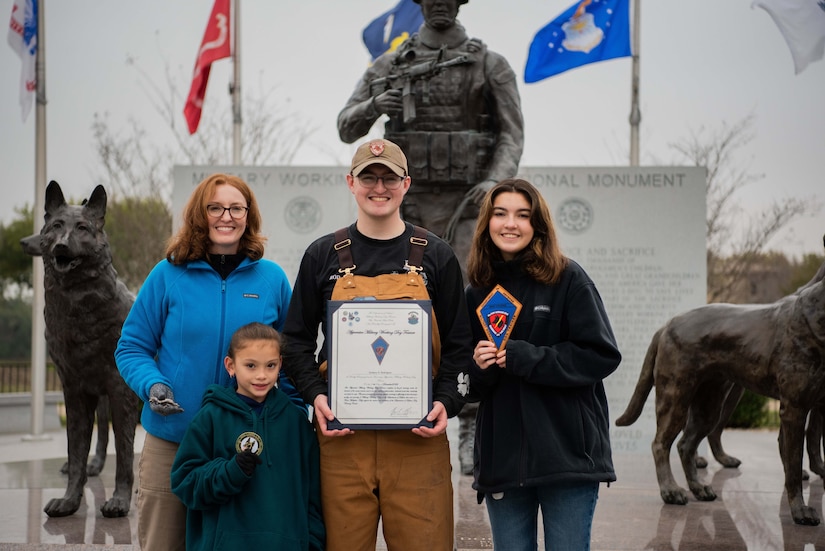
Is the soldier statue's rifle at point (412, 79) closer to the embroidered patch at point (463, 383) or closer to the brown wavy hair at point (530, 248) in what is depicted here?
the brown wavy hair at point (530, 248)

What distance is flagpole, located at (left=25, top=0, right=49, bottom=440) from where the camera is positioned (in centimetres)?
1190

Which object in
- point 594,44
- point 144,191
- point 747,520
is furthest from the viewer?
point 144,191

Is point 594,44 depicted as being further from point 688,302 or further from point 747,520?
point 747,520

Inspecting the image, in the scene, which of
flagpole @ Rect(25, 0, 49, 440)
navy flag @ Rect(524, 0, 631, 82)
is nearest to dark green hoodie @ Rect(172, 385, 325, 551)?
flagpole @ Rect(25, 0, 49, 440)

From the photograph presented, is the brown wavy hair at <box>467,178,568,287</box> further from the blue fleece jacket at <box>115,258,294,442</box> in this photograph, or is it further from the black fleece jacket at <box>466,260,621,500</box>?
the blue fleece jacket at <box>115,258,294,442</box>

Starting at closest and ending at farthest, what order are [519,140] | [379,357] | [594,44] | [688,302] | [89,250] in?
[379,357] → [89,250] → [519,140] → [688,302] → [594,44]

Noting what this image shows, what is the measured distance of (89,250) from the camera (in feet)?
17.1

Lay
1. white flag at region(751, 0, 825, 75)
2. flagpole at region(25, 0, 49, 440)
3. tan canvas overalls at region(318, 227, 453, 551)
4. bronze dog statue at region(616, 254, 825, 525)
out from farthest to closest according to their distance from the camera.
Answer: white flag at region(751, 0, 825, 75) → flagpole at region(25, 0, 49, 440) → bronze dog statue at region(616, 254, 825, 525) → tan canvas overalls at region(318, 227, 453, 551)

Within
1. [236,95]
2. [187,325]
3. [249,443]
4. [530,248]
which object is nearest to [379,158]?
[530,248]

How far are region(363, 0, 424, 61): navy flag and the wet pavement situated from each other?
29.2 feet

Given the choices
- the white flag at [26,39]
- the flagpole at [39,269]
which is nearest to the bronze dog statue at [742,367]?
the flagpole at [39,269]

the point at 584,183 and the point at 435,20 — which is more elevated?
the point at 435,20

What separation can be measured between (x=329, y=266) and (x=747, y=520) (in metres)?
3.64

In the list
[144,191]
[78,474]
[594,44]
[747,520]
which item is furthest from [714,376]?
[144,191]
